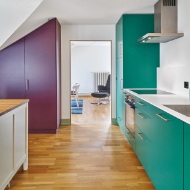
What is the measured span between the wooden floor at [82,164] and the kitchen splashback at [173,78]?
110 centimetres

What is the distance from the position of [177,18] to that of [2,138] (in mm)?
2809

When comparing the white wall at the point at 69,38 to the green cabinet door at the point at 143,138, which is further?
the white wall at the point at 69,38

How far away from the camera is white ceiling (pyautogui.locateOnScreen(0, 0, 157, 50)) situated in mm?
3137

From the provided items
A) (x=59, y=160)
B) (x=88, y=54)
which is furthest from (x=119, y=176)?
(x=88, y=54)

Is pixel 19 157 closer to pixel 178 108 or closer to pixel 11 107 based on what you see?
pixel 11 107

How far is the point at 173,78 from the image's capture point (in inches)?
145

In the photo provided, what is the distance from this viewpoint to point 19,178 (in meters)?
2.80

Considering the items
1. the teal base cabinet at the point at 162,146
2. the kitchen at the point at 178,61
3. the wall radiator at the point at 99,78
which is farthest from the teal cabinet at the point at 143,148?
the wall radiator at the point at 99,78

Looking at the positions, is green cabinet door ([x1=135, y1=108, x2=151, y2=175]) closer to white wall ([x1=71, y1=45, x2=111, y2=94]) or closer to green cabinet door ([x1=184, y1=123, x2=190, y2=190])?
green cabinet door ([x1=184, y1=123, x2=190, y2=190])

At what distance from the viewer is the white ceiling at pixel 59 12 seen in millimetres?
3137

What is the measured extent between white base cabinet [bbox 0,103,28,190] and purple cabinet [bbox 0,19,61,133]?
197 cm

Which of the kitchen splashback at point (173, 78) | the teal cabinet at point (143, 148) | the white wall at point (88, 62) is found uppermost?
the white wall at point (88, 62)

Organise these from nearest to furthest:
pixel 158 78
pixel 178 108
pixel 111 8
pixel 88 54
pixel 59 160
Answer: pixel 178 108 < pixel 59 160 < pixel 111 8 < pixel 158 78 < pixel 88 54

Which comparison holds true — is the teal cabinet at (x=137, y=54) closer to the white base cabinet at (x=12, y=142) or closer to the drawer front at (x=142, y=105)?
the drawer front at (x=142, y=105)
